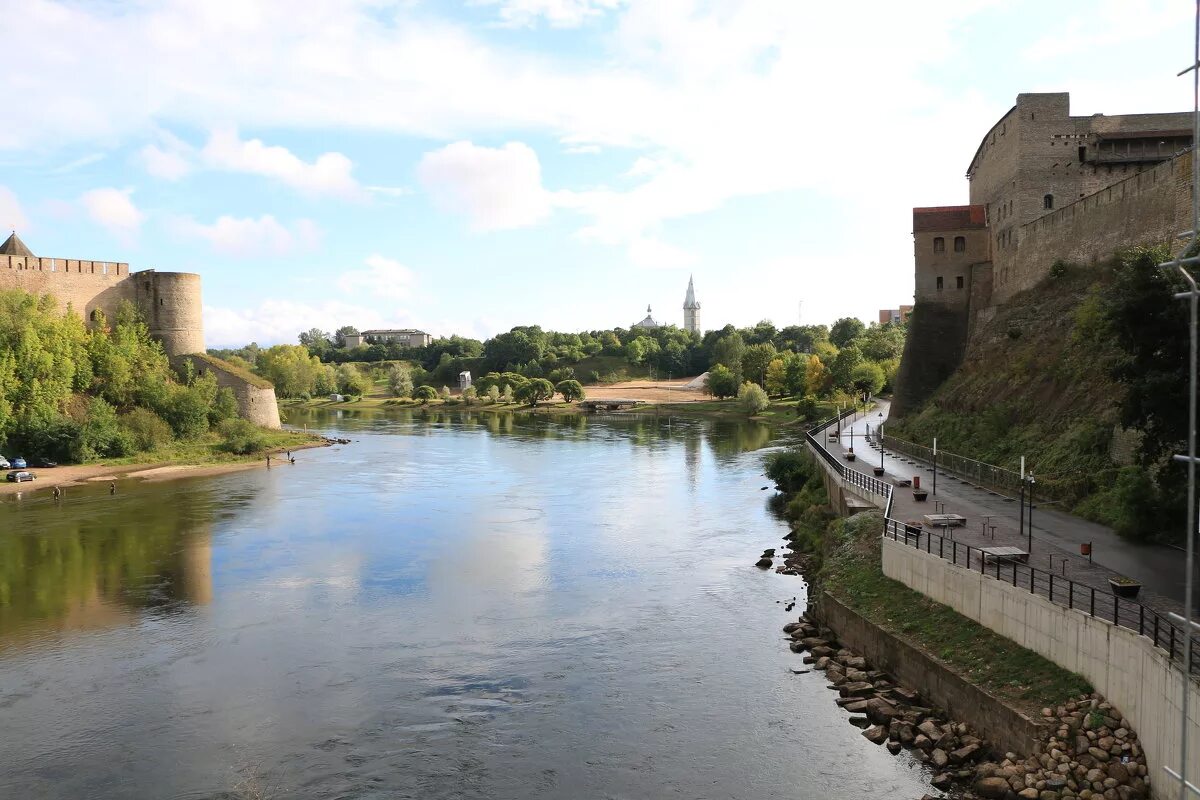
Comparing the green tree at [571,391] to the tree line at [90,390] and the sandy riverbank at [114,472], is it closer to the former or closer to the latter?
the tree line at [90,390]

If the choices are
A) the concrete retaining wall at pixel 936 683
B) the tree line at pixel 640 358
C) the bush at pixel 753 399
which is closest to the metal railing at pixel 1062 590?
the concrete retaining wall at pixel 936 683

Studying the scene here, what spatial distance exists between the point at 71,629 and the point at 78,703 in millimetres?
4432

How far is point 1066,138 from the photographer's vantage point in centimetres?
3216

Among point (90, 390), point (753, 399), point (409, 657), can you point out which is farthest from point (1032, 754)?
point (753, 399)

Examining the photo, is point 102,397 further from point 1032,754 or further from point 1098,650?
point 1098,650

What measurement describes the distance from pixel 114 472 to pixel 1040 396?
3950 cm

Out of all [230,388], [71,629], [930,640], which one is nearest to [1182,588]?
[930,640]

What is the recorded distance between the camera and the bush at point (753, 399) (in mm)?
73938

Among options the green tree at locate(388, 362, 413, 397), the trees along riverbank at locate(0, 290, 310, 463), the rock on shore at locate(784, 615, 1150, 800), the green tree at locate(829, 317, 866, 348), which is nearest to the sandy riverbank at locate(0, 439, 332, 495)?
the trees along riverbank at locate(0, 290, 310, 463)

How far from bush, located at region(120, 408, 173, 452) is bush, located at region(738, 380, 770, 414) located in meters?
46.0

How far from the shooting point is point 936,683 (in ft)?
43.7

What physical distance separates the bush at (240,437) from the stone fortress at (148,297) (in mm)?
3513

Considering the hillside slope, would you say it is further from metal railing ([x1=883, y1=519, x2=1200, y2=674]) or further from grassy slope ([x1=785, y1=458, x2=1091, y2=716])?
grassy slope ([x1=785, y1=458, x2=1091, y2=716])

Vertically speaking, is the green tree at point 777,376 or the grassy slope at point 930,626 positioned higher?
the green tree at point 777,376
